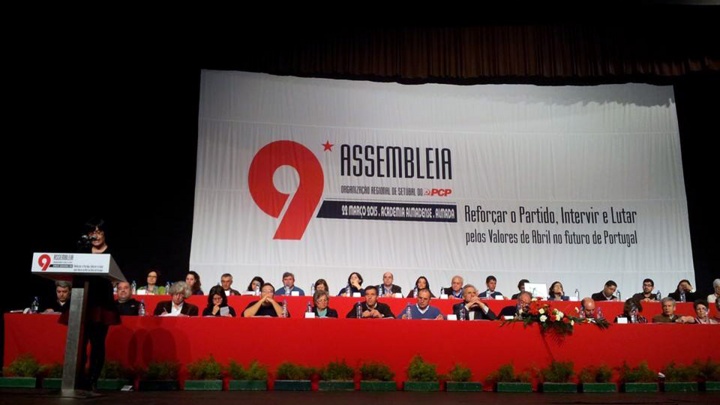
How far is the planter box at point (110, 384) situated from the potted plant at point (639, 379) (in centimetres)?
455

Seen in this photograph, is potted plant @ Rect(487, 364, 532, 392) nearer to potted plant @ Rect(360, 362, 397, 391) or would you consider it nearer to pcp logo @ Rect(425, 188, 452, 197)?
potted plant @ Rect(360, 362, 397, 391)

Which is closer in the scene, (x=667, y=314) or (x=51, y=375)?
(x=51, y=375)

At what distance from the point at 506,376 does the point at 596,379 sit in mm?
875

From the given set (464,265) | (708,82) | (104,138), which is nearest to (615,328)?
(464,265)

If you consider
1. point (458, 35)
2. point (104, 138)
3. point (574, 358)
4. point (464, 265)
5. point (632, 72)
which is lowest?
point (574, 358)

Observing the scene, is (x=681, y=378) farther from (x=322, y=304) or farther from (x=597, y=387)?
(x=322, y=304)

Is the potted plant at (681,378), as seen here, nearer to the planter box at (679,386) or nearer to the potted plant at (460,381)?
the planter box at (679,386)

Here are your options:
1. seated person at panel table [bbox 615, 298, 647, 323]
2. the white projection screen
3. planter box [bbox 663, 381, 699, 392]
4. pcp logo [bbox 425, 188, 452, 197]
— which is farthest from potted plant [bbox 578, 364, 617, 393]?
pcp logo [bbox 425, 188, 452, 197]

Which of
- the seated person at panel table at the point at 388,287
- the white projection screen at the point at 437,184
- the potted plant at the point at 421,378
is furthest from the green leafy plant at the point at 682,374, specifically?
the white projection screen at the point at 437,184

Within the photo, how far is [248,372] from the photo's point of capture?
541 centimetres

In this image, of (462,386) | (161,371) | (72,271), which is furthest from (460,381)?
(72,271)

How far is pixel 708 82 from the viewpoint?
35.3 feet

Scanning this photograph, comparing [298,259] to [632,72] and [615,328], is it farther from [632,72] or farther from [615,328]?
[632,72]

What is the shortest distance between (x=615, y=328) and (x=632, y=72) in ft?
18.5
